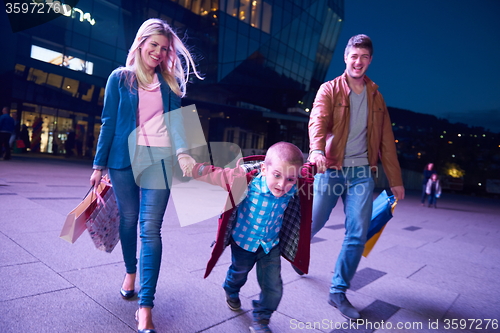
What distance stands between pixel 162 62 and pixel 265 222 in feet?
4.34

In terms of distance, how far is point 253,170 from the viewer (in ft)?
7.23

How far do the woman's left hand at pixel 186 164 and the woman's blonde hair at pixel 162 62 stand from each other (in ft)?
1.93

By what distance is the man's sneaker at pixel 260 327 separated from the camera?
2.07 meters

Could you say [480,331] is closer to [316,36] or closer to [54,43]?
[54,43]

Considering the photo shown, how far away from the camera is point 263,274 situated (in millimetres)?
2156

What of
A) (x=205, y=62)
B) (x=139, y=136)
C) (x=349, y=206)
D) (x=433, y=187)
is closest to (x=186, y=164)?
(x=139, y=136)

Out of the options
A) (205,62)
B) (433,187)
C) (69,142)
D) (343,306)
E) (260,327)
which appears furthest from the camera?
(205,62)

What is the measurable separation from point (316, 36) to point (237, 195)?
1318 inches

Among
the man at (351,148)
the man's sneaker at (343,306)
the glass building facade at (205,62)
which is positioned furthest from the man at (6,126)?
the man's sneaker at (343,306)

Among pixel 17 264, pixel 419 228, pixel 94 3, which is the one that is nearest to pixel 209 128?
pixel 94 3

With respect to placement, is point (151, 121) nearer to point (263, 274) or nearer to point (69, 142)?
point (263, 274)

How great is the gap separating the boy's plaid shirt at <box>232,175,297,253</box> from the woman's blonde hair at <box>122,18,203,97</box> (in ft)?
2.99

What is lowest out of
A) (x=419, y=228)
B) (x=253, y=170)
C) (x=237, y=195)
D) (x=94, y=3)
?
(x=419, y=228)

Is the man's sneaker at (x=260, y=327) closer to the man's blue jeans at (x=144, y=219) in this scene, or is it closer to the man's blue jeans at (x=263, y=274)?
the man's blue jeans at (x=263, y=274)
